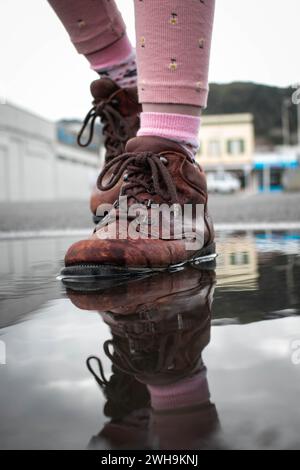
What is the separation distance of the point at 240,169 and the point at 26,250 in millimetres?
20679

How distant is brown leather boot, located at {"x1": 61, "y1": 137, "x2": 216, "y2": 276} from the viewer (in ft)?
2.19

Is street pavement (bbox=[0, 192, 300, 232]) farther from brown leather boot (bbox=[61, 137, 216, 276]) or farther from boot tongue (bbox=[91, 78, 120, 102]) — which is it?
brown leather boot (bbox=[61, 137, 216, 276])

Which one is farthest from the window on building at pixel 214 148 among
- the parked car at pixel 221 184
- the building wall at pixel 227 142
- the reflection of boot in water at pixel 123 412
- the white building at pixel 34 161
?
the reflection of boot in water at pixel 123 412

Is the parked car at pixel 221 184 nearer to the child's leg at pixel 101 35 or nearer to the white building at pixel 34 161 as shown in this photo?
the white building at pixel 34 161

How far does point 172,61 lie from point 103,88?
18.0 inches

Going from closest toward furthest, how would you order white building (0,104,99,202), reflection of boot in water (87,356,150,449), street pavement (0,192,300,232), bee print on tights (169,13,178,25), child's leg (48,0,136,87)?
reflection of boot in water (87,356,150,449) < bee print on tights (169,13,178,25) < child's leg (48,0,136,87) < street pavement (0,192,300,232) < white building (0,104,99,202)

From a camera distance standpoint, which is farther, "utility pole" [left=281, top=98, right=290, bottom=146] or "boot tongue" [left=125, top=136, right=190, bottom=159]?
"utility pole" [left=281, top=98, right=290, bottom=146]

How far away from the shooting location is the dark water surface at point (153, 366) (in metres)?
0.24

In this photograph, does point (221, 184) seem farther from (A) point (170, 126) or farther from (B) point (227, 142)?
(A) point (170, 126)

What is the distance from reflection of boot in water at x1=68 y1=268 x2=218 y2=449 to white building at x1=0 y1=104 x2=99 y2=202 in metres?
13.3

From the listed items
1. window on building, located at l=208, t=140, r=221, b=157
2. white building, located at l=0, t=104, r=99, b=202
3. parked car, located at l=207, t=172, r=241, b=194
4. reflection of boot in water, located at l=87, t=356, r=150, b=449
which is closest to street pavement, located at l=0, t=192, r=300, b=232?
reflection of boot in water, located at l=87, t=356, r=150, b=449

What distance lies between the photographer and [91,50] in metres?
1.23

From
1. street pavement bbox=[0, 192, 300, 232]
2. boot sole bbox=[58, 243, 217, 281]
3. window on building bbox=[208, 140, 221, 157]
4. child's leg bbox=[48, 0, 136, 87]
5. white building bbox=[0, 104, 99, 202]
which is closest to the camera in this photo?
boot sole bbox=[58, 243, 217, 281]

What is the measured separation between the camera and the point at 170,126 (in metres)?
0.83
